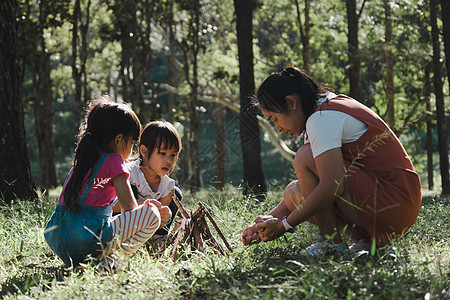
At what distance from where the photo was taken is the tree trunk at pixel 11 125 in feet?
21.9

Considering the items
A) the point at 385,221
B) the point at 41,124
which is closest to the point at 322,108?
the point at 385,221

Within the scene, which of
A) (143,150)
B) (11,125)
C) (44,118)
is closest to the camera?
(143,150)

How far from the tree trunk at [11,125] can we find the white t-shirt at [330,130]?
4353mm

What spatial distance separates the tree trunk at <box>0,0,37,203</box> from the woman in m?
3.97

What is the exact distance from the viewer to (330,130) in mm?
3314

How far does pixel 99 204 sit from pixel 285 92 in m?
1.36

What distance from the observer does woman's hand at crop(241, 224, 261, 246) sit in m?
3.59

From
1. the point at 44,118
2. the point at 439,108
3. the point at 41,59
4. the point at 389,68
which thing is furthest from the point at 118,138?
the point at 44,118

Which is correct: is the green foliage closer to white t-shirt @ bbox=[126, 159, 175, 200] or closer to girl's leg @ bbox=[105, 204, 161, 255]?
white t-shirt @ bbox=[126, 159, 175, 200]

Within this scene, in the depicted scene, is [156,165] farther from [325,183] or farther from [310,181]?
[325,183]

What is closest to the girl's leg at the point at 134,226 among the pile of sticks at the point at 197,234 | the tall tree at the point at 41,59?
the pile of sticks at the point at 197,234

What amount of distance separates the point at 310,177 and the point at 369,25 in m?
14.8

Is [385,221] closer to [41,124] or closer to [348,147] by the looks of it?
[348,147]

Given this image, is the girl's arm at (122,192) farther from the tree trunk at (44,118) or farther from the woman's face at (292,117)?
the tree trunk at (44,118)
